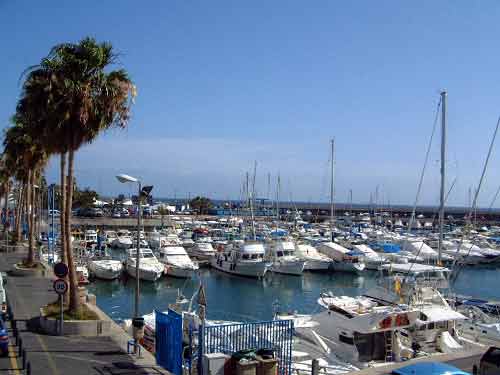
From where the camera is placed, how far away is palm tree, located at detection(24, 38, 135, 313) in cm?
2008

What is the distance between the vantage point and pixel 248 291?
50969mm

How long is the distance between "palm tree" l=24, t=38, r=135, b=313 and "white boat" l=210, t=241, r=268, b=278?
36723mm

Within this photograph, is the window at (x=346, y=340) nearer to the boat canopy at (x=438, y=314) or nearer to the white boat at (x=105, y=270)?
the boat canopy at (x=438, y=314)

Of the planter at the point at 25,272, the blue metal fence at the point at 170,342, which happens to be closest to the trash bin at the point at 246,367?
the blue metal fence at the point at 170,342

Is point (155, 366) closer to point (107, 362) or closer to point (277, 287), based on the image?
point (107, 362)

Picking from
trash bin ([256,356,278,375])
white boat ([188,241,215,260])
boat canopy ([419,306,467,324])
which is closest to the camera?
trash bin ([256,356,278,375])

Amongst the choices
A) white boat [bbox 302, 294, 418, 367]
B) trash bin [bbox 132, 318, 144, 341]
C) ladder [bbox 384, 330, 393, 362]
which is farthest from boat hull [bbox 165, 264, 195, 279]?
trash bin [bbox 132, 318, 144, 341]

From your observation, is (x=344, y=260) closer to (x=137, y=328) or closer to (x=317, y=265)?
(x=317, y=265)

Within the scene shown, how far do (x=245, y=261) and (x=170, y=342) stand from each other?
4224 cm

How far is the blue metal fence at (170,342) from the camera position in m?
14.9

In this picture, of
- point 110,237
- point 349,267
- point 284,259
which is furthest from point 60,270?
point 110,237

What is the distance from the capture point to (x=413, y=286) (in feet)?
81.8

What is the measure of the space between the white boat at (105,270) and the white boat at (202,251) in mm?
15978

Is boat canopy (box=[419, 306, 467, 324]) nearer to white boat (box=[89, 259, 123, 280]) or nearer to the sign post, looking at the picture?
the sign post
